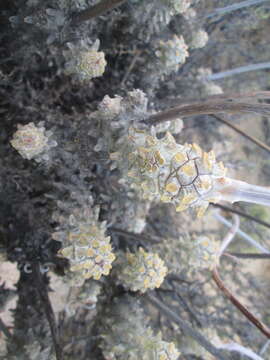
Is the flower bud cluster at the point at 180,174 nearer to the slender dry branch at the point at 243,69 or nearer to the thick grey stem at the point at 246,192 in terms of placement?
the thick grey stem at the point at 246,192

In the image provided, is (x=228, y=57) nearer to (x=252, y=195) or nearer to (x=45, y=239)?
(x=45, y=239)

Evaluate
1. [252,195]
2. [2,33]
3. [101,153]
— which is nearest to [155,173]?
[252,195]

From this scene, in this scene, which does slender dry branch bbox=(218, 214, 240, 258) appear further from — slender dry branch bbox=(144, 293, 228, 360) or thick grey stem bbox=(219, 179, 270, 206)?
thick grey stem bbox=(219, 179, 270, 206)

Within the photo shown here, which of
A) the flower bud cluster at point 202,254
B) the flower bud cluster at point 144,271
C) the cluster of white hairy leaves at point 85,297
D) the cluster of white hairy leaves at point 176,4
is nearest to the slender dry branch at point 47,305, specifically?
the cluster of white hairy leaves at point 85,297

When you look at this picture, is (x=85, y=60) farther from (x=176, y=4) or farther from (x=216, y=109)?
(x=216, y=109)

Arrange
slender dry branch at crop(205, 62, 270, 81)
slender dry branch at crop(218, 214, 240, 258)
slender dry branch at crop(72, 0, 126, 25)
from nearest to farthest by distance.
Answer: slender dry branch at crop(72, 0, 126, 25) → slender dry branch at crop(218, 214, 240, 258) → slender dry branch at crop(205, 62, 270, 81)

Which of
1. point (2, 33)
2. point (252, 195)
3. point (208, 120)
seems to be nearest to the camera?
point (252, 195)

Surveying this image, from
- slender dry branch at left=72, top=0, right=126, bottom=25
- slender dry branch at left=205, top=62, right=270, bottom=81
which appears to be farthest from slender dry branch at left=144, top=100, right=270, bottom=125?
slender dry branch at left=205, top=62, right=270, bottom=81
